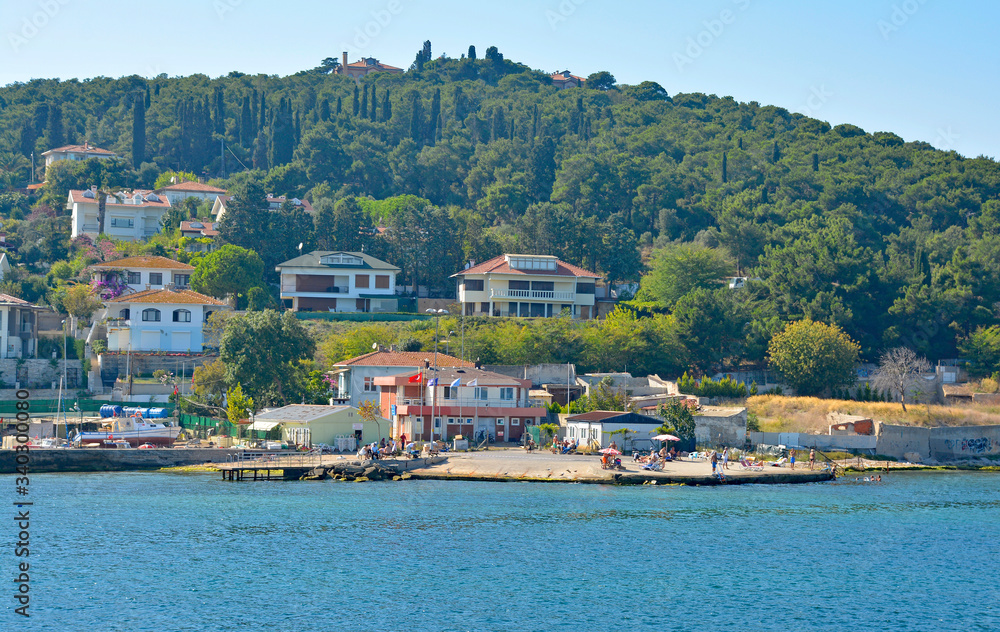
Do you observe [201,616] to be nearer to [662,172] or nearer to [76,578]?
[76,578]

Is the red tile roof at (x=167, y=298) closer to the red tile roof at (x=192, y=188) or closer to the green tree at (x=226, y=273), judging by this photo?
the green tree at (x=226, y=273)

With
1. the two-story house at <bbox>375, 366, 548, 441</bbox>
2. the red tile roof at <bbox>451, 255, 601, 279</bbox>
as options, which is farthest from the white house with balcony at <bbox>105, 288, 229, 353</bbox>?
the two-story house at <bbox>375, 366, 548, 441</bbox>

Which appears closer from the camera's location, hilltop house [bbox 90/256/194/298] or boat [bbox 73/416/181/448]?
boat [bbox 73/416/181/448]

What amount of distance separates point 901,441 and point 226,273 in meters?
51.5

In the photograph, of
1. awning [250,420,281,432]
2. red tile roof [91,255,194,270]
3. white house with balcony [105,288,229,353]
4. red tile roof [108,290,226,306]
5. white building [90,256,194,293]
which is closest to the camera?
awning [250,420,281,432]

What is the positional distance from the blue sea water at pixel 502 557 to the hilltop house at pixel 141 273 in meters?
39.0

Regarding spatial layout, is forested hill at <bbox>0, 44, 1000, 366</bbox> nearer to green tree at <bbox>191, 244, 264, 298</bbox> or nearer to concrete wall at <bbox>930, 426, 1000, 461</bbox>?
green tree at <bbox>191, 244, 264, 298</bbox>

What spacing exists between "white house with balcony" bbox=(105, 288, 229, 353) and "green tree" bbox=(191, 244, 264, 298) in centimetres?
545

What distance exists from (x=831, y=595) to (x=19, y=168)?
131 meters

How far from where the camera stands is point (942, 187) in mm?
113688

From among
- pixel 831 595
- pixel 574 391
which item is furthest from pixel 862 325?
pixel 831 595

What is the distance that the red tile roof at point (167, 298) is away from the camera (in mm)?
81000

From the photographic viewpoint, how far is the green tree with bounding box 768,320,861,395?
2886 inches

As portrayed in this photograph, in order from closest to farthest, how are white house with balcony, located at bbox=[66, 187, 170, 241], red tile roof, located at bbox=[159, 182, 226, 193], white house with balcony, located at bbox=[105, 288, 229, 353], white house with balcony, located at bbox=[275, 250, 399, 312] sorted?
white house with balcony, located at bbox=[105, 288, 229, 353]
white house with balcony, located at bbox=[275, 250, 399, 312]
white house with balcony, located at bbox=[66, 187, 170, 241]
red tile roof, located at bbox=[159, 182, 226, 193]
